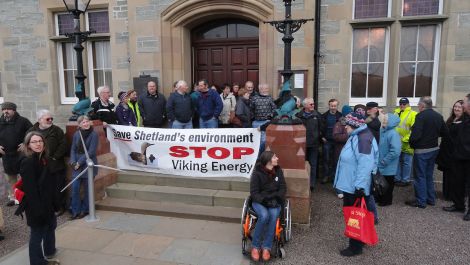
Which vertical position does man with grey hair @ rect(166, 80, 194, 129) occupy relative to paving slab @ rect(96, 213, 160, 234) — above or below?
above

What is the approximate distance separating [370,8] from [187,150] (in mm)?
5011

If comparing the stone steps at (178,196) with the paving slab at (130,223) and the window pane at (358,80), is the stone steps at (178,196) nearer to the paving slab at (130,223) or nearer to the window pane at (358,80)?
the paving slab at (130,223)

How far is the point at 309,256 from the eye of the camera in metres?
4.06

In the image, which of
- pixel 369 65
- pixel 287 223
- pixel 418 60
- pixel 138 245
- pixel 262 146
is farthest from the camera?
pixel 369 65

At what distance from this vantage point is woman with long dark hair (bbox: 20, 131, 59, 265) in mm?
3580

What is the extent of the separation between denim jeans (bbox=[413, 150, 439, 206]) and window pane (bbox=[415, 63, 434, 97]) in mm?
2287

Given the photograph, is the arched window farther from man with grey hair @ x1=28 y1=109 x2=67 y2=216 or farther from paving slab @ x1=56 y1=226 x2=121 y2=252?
paving slab @ x1=56 y1=226 x2=121 y2=252

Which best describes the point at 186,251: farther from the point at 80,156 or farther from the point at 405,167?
the point at 405,167

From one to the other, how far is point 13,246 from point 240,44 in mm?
6267

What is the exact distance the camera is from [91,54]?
9.23 meters

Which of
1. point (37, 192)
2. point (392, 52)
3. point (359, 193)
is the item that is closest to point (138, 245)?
point (37, 192)

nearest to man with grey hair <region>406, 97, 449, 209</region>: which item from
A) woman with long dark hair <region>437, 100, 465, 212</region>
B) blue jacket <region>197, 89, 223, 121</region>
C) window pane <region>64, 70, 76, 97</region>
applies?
woman with long dark hair <region>437, 100, 465, 212</region>

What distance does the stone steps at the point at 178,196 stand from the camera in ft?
17.2

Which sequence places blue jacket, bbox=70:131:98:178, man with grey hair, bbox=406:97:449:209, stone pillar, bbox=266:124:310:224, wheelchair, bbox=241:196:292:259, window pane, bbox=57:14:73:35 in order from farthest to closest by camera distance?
window pane, bbox=57:14:73:35 < man with grey hair, bbox=406:97:449:209 < blue jacket, bbox=70:131:98:178 < stone pillar, bbox=266:124:310:224 < wheelchair, bbox=241:196:292:259
